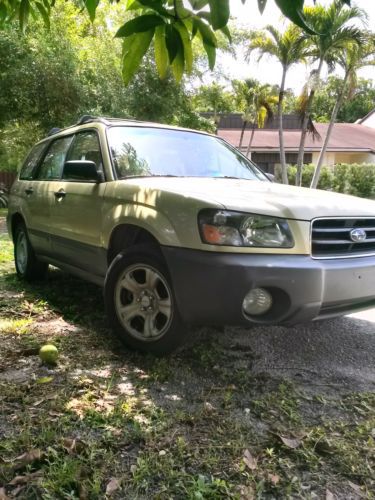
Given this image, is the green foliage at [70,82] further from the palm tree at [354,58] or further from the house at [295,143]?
the house at [295,143]

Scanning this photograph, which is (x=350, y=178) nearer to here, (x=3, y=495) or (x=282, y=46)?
(x=282, y=46)

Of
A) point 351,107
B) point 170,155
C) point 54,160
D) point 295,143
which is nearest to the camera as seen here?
point 170,155

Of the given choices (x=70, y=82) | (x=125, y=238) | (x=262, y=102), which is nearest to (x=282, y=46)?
(x=70, y=82)

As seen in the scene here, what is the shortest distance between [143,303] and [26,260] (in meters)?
2.78

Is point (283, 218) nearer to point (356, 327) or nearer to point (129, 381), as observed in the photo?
point (129, 381)

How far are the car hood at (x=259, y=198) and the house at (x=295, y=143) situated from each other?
21979mm

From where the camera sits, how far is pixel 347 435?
2523 millimetres

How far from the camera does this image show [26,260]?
5.73 meters

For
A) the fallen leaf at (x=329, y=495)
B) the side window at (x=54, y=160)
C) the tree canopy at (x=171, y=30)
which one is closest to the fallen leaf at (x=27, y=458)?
the fallen leaf at (x=329, y=495)

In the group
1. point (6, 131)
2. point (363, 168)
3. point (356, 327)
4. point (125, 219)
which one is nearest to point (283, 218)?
point (125, 219)

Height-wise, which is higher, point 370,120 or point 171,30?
point 370,120

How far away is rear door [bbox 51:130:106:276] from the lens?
405 cm

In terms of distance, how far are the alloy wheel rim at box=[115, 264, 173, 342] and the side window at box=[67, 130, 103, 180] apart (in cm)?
110

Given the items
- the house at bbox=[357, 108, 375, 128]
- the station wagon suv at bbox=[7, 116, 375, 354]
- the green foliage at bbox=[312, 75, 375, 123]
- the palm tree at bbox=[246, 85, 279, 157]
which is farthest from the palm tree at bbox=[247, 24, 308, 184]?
the green foliage at bbox=[312, 75, 375, 123]
